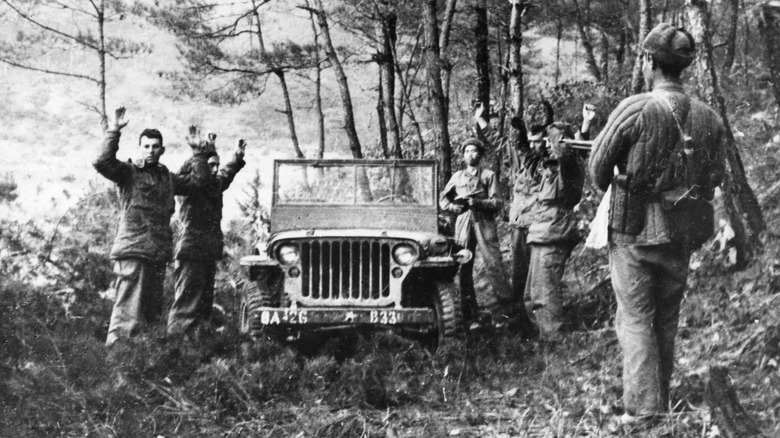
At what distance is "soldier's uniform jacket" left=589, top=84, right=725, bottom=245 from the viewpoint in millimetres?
3863

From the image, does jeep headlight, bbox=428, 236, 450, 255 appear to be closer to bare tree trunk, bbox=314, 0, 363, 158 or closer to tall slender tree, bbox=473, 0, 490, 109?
tall slender tree, bbox=473, 0, 490, 109

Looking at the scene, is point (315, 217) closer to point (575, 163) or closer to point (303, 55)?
point (575, 163)

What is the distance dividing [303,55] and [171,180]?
876 cm

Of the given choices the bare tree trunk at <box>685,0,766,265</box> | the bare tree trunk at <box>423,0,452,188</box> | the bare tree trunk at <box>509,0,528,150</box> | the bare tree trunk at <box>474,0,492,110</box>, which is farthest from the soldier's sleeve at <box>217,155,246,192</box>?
the bare tree trunk at <box>474,0,492,110</box>

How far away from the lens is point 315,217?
7.06m

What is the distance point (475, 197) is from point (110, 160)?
10.5 feet

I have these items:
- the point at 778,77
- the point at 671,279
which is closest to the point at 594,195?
the point at 778,77

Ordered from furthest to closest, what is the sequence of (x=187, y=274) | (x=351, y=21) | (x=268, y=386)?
1. (x=351, y=21)
2. (x=187, y=274)
3. (x=268, y=386)

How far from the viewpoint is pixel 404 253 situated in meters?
6.30

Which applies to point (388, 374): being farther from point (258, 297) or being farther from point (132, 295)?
point (132, 295)

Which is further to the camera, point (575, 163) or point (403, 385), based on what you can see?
point (575, 163)

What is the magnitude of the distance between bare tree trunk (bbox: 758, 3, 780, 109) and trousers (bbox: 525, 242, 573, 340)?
2.04 m

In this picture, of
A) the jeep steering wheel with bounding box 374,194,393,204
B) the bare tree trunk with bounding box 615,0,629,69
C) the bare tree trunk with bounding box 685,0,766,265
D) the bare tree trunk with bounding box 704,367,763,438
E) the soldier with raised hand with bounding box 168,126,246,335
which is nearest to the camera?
the bare tree trunk with bounding box 704,367,763,438

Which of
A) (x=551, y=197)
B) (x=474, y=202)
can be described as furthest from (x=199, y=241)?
(x=551, y=197)
